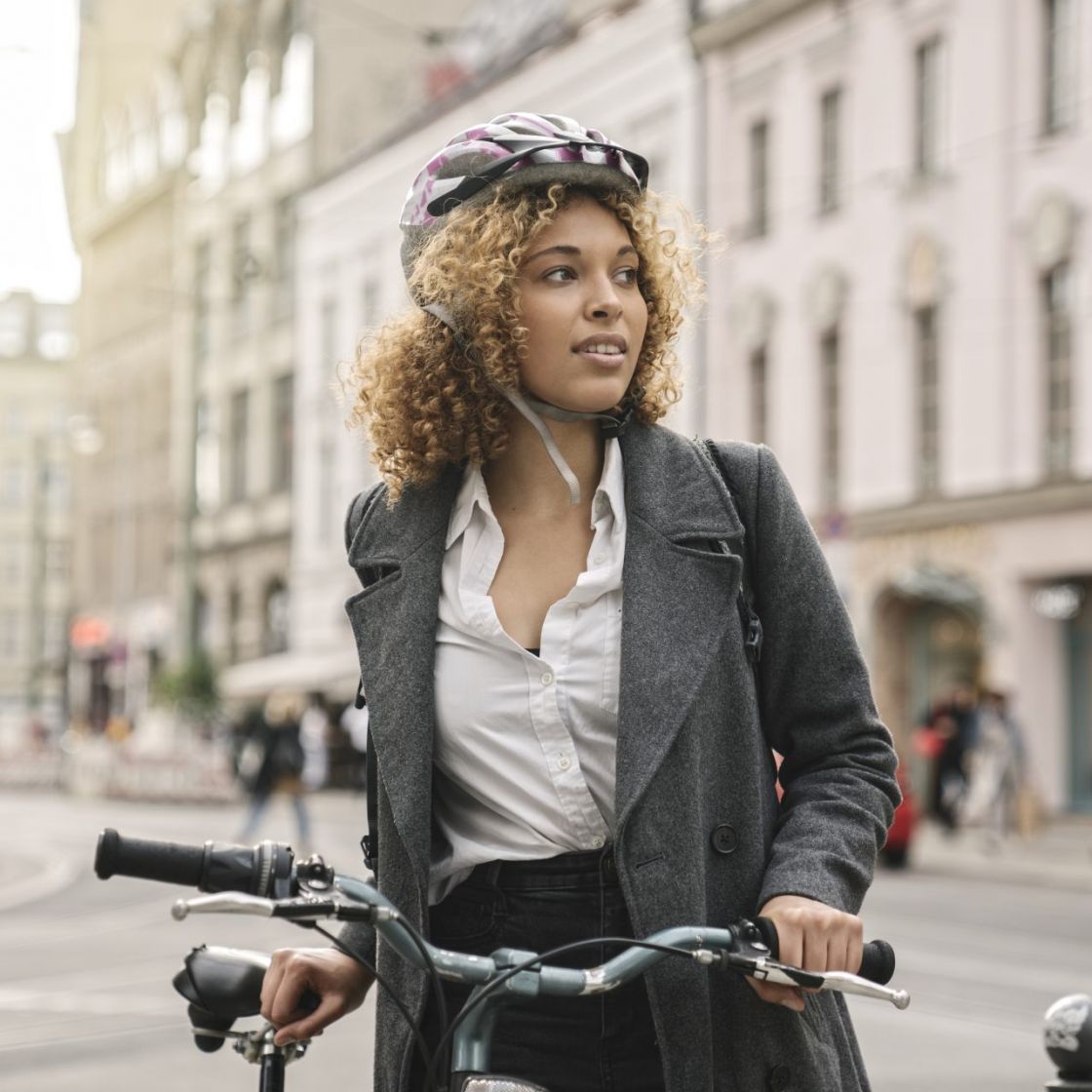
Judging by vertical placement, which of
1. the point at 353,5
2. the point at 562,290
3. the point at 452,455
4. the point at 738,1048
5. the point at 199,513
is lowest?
the point at 738,1048

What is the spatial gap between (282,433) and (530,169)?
149ft

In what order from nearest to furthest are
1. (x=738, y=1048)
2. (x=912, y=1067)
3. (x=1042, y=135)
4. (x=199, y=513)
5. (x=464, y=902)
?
(x=738, y=1048)
(x=464, y=902)
(x=912, y=1067)
(x=1042, y=135)
(x=199, y=513)

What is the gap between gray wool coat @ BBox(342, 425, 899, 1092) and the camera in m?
2.40

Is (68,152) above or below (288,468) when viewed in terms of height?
above

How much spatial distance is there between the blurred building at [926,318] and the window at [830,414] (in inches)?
1.5

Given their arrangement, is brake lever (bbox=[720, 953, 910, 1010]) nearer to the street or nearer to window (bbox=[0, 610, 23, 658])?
the street

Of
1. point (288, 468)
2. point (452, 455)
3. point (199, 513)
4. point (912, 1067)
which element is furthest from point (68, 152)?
point (452, 455)

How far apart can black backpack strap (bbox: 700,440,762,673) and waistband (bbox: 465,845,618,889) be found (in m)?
0.29

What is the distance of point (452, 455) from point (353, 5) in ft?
148

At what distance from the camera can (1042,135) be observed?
24766 mm

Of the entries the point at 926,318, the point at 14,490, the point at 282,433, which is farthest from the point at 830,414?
the point at 14,490

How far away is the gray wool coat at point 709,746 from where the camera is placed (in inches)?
94.5

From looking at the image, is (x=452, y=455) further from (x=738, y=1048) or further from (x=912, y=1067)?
(x=912, y=1067)

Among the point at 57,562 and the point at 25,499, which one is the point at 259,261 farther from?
the point at 57,562
